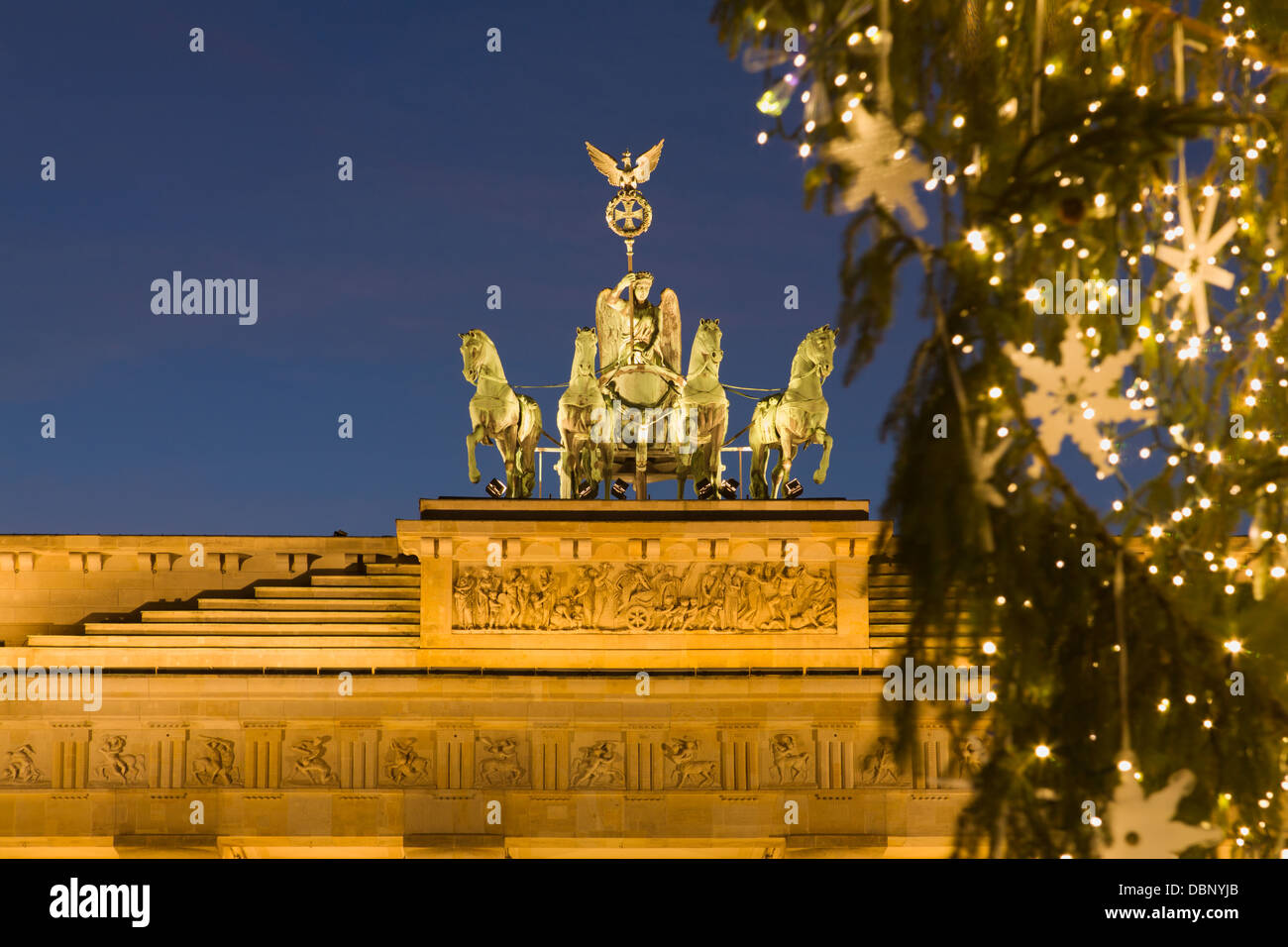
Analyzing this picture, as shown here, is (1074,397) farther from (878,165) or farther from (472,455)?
(472,455)

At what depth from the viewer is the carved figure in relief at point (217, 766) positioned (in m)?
21.1

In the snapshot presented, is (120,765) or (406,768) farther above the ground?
(120,765)

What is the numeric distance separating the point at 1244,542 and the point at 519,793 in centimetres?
1367

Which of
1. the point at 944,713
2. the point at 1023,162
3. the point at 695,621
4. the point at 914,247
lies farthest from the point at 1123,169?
the point at 695,621

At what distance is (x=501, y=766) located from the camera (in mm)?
21172

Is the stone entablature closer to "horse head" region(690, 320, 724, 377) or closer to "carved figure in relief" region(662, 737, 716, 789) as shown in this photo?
"carved figure in relief" region(662, 737, 716, 789)

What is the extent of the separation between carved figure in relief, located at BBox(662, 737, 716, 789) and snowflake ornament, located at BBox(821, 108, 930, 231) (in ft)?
48.7

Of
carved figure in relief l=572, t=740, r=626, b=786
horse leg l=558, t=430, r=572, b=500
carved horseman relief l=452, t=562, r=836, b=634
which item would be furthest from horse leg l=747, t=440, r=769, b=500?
carved figure in relief l=572, t=740, r=626, b=786

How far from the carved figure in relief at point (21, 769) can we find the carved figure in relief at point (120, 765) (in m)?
0.80

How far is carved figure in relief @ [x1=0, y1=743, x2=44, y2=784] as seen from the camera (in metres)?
21.1

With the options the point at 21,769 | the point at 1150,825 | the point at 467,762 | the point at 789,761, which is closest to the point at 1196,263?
the point at 1150,825

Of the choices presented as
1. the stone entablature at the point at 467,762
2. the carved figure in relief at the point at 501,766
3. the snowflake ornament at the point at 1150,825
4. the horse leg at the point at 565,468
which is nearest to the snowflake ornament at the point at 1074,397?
the snowflake ornament at the point at 1150,825

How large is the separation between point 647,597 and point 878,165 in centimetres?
1490

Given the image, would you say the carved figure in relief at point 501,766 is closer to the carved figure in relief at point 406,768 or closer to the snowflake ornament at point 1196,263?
the carved figure in relief at point 406,768
